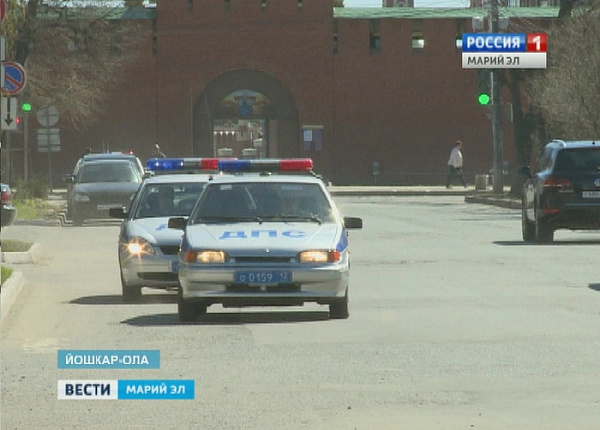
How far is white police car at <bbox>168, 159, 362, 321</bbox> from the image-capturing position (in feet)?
50.9

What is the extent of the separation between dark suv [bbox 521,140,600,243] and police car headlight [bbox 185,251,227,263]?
49.7 ft

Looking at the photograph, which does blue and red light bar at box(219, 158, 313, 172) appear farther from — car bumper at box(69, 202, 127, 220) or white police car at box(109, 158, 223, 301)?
car bumper at box(69, 202, 127, 220)

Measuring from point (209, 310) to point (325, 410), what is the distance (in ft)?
24.3

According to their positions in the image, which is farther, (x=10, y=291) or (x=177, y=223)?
(x=10, y=291)

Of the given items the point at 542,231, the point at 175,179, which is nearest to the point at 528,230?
the point at 542,231

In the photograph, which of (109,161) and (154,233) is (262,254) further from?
(109,161)

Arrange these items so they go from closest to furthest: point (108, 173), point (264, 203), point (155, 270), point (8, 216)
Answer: point (8, 216) < point (264, 203) < point (155, 270) < point (108, 173)

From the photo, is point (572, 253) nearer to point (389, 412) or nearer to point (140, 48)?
point (389, 412)

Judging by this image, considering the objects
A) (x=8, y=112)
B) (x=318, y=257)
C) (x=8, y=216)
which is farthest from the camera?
(x=8, y=112)

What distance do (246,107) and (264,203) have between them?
203 feet

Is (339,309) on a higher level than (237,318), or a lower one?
higher

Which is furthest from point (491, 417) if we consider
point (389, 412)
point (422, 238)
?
point (422, 238)

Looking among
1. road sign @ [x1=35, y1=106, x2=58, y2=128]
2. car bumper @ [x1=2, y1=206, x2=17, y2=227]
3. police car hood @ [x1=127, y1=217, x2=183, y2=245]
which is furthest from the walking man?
car bumper @ [x1=2, y1=206, x2=17, y2=227]

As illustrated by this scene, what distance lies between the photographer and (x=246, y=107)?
258 ft
